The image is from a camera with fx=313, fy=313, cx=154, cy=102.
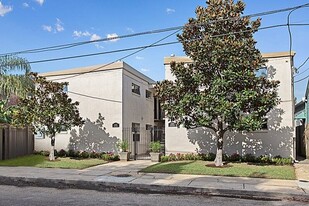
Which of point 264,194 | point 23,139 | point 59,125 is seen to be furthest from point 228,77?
point 23,139

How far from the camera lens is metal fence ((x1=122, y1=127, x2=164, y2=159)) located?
1813 cm

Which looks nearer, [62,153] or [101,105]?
[62,153]

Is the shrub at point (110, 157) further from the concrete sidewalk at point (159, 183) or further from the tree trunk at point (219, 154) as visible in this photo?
the tree trunk at point (219, 154)

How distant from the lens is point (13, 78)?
60.0 feet

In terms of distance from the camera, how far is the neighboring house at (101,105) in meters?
17.8

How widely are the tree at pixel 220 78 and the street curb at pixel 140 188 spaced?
12.7 ft

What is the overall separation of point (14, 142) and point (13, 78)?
3.78 meters

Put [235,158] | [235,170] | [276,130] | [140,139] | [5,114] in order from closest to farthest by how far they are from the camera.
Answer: [235,170] < [235,158] < [276,130] < [5,114] < [140,139]

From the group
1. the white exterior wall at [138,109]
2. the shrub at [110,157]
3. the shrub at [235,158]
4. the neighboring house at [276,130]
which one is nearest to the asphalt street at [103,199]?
the shrub at [235,158]

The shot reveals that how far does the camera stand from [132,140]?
61.2ft

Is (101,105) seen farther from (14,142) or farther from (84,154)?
(14,142)

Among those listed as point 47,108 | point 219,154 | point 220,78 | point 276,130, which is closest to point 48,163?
point 47,108

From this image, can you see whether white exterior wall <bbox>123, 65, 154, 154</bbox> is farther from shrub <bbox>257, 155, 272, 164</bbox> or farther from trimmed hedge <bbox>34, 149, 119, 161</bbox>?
shrub <bbox>257, 155, 272, 164</bbox>

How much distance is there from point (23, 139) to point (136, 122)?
6.79 meters
